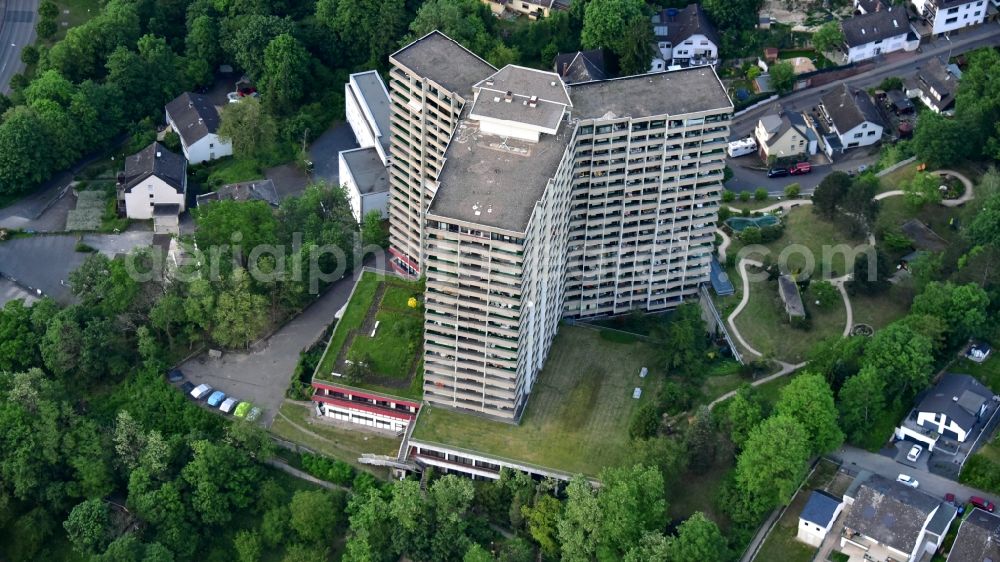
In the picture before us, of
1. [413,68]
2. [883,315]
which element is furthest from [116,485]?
[883,315]

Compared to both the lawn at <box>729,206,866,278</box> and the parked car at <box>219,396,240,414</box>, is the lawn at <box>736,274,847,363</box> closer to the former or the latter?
the lawn at <box>729,206,866,278</box>

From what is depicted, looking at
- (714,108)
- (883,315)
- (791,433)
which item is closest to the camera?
(791,433)

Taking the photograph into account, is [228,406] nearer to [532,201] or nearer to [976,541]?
[532,201]

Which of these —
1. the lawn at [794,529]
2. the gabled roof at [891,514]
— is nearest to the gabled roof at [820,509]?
the gabled roof at [891,514]

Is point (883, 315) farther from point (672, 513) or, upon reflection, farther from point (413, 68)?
point (413, 68)

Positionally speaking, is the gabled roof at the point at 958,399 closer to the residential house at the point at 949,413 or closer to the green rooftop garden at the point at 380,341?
the residential house at the point at 949,413
